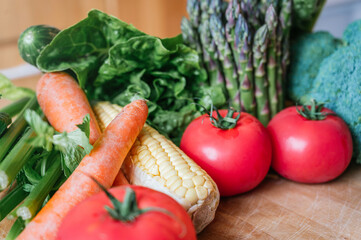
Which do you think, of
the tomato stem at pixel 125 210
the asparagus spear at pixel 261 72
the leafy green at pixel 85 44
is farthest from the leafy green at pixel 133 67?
the tomato stem at pixel 125 210

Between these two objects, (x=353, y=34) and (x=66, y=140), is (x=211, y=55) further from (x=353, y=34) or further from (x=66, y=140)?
(x=66, y=140)

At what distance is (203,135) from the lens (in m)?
0.93

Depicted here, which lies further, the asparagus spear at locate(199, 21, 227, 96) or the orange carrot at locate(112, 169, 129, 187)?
the asparagus spear at locate(199, 21, 227, 96)

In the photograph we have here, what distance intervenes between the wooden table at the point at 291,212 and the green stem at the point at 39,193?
0.16m

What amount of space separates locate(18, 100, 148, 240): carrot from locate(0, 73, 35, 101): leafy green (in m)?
0.54

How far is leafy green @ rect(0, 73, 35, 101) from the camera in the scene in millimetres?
1179

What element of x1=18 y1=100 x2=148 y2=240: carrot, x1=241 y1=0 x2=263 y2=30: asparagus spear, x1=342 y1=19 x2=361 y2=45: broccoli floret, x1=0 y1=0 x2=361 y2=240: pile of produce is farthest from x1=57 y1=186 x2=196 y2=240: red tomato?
x1=342 y1=19 x2=361 y2=45: broccoli floret

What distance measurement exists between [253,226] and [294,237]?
10 cm

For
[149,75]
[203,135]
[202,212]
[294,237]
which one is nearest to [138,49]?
[149,75]

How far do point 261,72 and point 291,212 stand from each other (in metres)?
0.49

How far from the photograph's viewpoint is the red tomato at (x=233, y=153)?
0.89m

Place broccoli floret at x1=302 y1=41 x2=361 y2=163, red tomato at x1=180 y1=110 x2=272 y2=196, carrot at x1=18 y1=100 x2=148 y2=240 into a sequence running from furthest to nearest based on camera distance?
broccoli floret at x1=302 y1=41 x2=361 y2=163, red tomato at x1=180 y1=110 x2=272 y2=196, carrot at x1=18 y1=100 x2=148 y2=240

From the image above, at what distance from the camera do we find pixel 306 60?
134 cm

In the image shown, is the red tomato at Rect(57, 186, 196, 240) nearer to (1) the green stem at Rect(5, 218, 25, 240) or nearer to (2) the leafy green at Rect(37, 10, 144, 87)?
(1) the green stem at Rect(5, 218, 25, 240)
